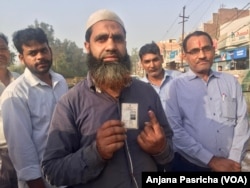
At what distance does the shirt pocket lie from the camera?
285 centimetres

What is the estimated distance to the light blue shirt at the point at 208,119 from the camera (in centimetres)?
281

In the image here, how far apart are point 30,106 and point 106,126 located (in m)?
1.18

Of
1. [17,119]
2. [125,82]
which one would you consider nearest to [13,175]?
[17,119]

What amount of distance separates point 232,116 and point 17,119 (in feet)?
6.69

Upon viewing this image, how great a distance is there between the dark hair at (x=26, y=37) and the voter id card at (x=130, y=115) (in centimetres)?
152

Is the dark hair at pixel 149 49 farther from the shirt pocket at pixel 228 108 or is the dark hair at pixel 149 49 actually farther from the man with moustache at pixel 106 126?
the man with moustache at pixel 106 126

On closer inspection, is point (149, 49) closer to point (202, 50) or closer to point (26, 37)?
point (202, 50)

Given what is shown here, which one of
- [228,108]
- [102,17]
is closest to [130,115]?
[102,17]

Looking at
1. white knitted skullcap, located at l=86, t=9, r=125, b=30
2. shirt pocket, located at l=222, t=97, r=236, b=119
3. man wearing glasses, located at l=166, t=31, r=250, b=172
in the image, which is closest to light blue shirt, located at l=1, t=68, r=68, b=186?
white knitted skullcap, located at l=86, t=9, r=125, b=30

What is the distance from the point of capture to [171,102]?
3.03 m

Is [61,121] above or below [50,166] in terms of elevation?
above

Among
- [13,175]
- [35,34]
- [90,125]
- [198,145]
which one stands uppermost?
[35,34]

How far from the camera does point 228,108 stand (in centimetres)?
286

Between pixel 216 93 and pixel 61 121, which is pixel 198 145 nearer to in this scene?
pixel 216 93
